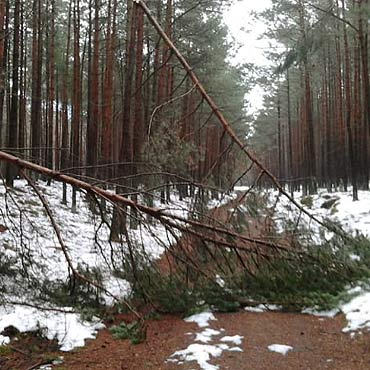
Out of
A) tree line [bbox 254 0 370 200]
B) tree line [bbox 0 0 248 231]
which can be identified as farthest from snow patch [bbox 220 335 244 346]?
tree line [bbox 254 0 370 200]

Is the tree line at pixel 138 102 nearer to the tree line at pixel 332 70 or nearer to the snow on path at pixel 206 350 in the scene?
the snow on path at pixel 206 350

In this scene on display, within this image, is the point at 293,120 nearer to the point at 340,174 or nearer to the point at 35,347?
the point at 340,174

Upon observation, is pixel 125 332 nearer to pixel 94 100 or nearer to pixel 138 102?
pixel 138 102

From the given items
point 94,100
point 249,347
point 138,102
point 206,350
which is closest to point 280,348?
point 249,347

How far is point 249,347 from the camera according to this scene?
5438 mm

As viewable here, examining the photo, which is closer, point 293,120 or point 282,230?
point 282,230

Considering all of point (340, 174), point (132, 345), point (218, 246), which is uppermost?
point (340, 174)

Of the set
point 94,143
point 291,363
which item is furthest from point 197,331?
point 94,143

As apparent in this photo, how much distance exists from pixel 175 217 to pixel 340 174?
24.6 metres

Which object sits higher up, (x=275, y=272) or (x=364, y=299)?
(x=275, y=272)

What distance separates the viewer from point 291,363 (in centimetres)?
495

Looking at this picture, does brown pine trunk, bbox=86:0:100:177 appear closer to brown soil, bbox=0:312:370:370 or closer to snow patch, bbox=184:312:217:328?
snow patch, bbox=184:312:217:328

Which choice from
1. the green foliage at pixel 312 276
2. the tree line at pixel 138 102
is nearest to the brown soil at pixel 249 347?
the green foliage at pixel 312 276

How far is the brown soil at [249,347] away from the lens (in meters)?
4.93
